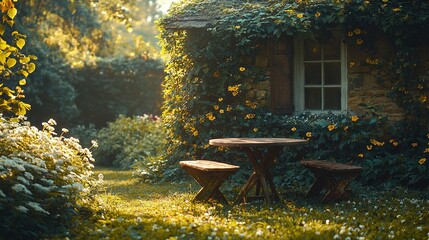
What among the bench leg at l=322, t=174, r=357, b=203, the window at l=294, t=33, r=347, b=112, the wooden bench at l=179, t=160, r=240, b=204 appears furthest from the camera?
the window at l=294, t=33, r=347, b=112

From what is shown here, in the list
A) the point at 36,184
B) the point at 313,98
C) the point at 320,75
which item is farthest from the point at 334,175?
the point at 36,184

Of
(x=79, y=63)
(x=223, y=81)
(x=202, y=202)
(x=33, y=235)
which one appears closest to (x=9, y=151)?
(x=33, y=235)

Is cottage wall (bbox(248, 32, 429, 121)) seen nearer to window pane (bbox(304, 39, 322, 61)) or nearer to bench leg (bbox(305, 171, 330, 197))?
window pane (bbox(304, 39, 322, 61))

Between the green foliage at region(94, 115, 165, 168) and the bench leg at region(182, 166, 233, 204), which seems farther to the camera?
the green foliage at region(94, 115, 165, 168)

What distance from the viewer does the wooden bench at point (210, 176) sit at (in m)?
7.93

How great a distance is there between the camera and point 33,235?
6.14 m

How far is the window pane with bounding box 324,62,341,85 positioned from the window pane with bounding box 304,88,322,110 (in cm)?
22

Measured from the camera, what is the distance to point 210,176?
26.8 ft

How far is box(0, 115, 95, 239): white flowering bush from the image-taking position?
608cm

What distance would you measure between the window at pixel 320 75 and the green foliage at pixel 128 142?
13.0 feet

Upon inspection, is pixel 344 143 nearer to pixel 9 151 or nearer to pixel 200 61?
pixel 200 61

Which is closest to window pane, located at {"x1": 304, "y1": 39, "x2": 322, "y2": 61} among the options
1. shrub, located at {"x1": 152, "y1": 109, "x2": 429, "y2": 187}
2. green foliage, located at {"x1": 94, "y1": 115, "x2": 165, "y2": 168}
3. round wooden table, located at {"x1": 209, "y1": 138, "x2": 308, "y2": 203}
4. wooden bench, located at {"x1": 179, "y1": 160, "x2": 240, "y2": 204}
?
shrub, located at {"x1": 152, "y1": 109, "x2": 429, "y2": 187}

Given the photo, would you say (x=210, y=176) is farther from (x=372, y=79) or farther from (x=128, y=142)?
(x=128, y=142)

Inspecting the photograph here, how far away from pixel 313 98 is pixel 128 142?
605 cm
